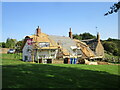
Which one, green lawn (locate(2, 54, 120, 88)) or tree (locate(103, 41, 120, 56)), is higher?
tree (locate(103, 41, 120, 56))

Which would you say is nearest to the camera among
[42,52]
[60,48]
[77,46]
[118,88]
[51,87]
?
[51,87]

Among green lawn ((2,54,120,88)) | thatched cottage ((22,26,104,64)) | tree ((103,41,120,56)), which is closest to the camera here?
green lawn ((2,54,120,88))

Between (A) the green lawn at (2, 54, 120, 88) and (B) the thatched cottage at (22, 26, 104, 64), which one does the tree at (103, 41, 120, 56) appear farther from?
(A) the green lawn at (2, 54, 120, 88)

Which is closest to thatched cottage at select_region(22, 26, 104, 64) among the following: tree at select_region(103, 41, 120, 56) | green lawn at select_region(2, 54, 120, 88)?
green lawn at select_region(2, 54, 120, 88)

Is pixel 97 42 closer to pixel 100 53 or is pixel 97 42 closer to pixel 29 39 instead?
pixel 100 53

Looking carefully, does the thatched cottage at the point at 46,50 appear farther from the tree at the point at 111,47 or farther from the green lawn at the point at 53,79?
the tree at the point at 111,47

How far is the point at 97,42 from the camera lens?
195 feet

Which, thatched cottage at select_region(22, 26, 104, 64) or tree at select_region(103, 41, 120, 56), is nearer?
thatched cottage at select_region(22, 26, 104, 64)

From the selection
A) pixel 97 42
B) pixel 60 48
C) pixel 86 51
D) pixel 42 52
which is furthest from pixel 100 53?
pixel 42 52

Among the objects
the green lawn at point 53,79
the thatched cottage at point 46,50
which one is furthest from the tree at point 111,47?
the green lawn at point 53,79

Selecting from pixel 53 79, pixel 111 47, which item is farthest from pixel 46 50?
pixel 111 47

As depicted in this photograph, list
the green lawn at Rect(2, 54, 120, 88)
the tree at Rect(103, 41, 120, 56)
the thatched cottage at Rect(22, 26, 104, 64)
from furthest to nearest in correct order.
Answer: the tree at Rect(103, 41, 120, 56), the thatched cottage at Rect(22, 26, 104, 64), the green lawn at Rect(2, 54, 120, 88)

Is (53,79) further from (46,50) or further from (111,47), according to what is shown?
(111,47)

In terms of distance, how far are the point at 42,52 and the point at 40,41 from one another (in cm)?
267
